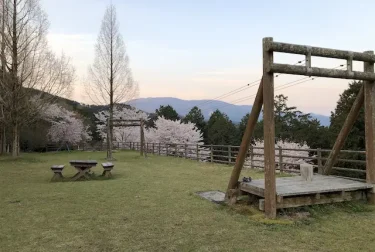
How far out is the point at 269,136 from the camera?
5.46 metres

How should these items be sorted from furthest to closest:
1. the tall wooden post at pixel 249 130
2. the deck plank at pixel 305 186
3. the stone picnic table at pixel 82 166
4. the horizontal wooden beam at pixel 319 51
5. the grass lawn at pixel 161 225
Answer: the stone picnic table at pixel 82 166 → the tall wooden post at pixel 249 130 → the deck plank at pixel 305 186 → the horizontal wooden beam at pixel 319 51 → the grass lawn at pixel 161 225

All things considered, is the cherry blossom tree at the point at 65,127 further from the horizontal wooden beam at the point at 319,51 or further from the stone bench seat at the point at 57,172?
the horizontal wooden beam at the point at 319,51

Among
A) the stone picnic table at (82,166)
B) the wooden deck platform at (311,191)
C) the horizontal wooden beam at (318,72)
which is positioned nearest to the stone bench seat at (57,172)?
the stone picnic table at (82,166)

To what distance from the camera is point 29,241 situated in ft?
15.0

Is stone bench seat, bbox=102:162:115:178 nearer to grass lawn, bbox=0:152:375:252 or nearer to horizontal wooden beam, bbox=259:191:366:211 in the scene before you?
grass lawn, bbox=0:152:375:252

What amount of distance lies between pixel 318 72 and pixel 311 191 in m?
2.19

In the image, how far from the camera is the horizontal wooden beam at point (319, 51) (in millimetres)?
5543

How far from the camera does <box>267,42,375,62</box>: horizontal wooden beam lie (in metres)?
5.54

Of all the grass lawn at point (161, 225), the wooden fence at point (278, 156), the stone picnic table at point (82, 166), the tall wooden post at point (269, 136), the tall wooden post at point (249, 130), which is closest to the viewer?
the grass lawn at point (161, 225)

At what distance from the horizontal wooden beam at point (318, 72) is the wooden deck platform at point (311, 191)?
2.12 metres

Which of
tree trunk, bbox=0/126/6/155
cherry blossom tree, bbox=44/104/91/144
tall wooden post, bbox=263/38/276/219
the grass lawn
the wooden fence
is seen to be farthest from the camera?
cherry blossom tree, bbox=44/104/91/144

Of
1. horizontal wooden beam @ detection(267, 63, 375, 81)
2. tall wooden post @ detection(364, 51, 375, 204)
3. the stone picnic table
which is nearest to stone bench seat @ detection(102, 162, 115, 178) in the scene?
the stone picnic table

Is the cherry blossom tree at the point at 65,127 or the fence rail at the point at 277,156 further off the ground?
the cherry blossom tree at the point at 65,127

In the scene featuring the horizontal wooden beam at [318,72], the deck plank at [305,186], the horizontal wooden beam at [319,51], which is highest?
the horizontal wooden beam at [319,51]
